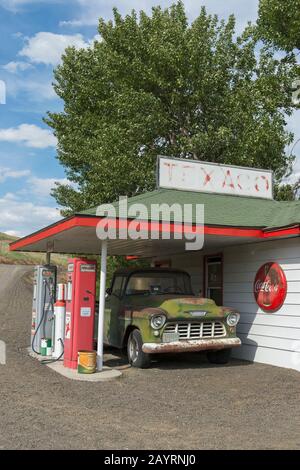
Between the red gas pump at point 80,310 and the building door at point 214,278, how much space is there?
4.06 m

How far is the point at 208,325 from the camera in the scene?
9906 millimetres

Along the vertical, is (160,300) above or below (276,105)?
below

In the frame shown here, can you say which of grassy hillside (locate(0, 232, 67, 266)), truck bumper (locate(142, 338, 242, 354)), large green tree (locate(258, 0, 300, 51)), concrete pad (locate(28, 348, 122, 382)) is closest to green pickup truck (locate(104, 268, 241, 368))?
truck bumper (locate(142, 338, 242, 354))

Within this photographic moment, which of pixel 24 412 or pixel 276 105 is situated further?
pixel 276 105

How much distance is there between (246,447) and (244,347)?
256 inches

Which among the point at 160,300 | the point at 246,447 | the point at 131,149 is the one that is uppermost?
the point at 131,149

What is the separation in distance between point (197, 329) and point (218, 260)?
331 cm

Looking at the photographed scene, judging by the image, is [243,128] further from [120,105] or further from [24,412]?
[24,412]

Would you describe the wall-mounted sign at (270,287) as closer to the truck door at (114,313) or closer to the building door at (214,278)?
the building door at (214,278)

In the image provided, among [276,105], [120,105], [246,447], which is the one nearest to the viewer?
[246,447]

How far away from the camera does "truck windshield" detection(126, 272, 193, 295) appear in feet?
36.4

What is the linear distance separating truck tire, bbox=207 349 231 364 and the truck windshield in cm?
143

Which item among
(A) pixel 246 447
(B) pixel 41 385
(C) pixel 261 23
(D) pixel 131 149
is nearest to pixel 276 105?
(C) pixel 261 23

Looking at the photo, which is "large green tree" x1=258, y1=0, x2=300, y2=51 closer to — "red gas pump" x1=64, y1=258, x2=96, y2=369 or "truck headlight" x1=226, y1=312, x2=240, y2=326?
"truck headlight" x1=226, y1=312, x2=240, y2=326
